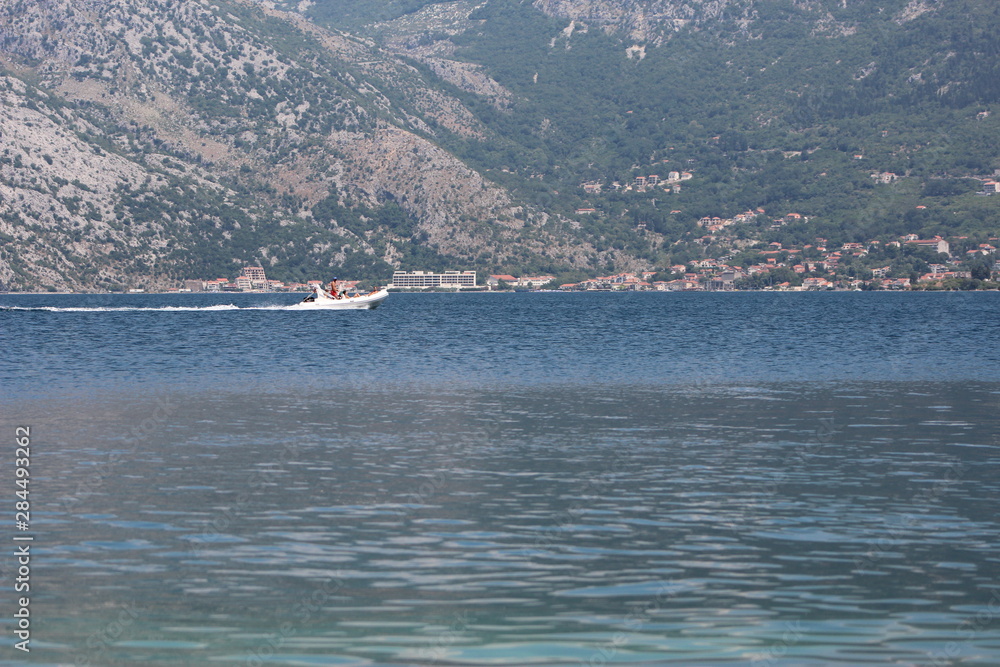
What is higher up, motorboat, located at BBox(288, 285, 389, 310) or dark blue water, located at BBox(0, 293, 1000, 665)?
motorboat, located at BBox(288, 285, 389, 310)

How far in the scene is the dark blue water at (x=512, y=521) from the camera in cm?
1366

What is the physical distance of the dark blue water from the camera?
1366cm

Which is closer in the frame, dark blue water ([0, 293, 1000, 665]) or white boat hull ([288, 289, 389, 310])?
dark blue water ([0, 293, 1000, 665])

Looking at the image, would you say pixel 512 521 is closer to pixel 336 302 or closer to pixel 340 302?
pixel 336 302

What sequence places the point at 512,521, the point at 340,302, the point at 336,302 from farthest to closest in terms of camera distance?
1. the point at 340,302
2. the point at 336,302
3. the point at 512,521

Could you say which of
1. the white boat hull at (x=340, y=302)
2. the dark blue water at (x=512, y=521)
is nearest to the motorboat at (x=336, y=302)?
the white boat hull at (x=340, y=302)

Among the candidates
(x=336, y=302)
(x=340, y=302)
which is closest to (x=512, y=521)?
(x=336, y=302)

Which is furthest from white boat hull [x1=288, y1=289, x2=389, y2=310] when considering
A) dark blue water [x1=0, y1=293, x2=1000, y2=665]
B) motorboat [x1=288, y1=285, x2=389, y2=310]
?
dark blue water [x1=0, y1=293, x2=1000, y2=665]

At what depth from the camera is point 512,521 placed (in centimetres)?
1953

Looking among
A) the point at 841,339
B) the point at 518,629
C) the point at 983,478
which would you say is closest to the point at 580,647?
the point at 518,629

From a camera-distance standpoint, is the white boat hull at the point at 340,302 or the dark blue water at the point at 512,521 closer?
the dark blue water at the point at 512,521

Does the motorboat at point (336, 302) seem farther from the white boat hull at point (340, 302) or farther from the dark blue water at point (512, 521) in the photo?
the dark blue water at point (512, 521)

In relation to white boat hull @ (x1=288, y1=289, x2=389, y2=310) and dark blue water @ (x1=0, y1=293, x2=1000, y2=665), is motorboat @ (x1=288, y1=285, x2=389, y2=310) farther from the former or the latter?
dark blue water @ (x1=0, y1=293, x2=1000, y2=665)

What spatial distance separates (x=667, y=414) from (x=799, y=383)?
12153 millimetres
